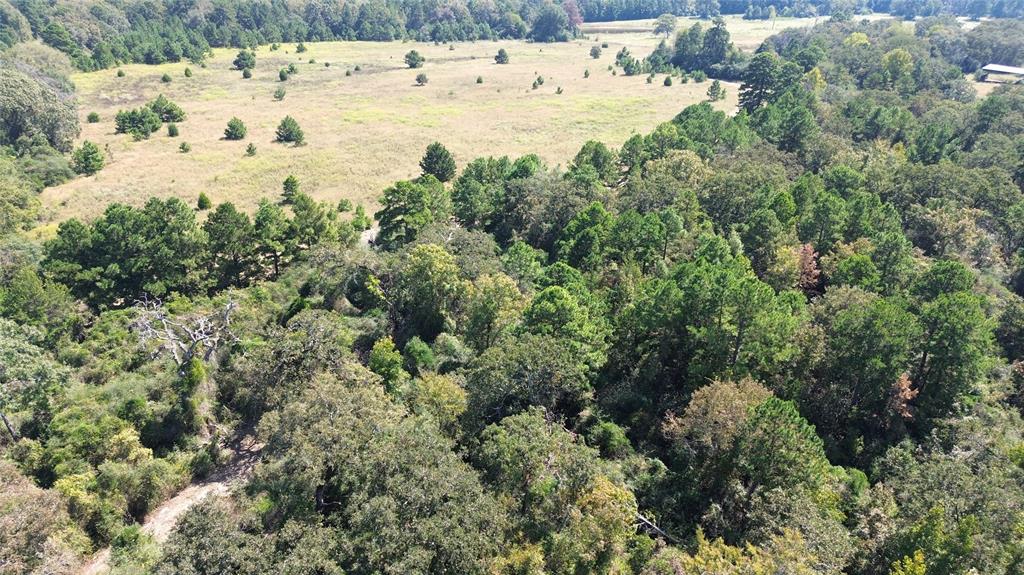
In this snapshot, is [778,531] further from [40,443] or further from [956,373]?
[40,443]

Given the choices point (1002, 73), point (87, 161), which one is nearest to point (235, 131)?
point (87, 161)

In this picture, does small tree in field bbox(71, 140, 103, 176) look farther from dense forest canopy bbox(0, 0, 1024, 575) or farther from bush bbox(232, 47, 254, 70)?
bush bbox(232, 47, 254, 70)

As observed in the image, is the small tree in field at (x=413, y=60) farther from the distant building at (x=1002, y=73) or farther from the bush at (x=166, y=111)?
the distant building at (x=1002, y=73)

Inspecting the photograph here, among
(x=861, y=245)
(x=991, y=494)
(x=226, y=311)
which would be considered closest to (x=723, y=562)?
(x=991, y=494)

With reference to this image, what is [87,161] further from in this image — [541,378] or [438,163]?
[541,378]

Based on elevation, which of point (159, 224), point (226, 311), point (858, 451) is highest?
point (159, 224)

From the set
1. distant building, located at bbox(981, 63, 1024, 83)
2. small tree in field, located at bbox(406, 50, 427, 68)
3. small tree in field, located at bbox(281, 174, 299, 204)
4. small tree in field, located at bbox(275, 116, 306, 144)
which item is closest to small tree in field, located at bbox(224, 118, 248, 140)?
small tree in field, located at bbox(275, 116, 306, 144)
